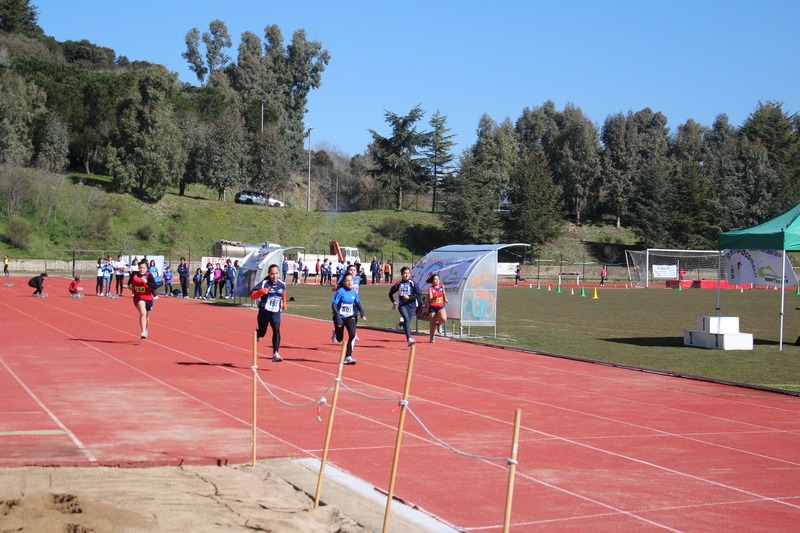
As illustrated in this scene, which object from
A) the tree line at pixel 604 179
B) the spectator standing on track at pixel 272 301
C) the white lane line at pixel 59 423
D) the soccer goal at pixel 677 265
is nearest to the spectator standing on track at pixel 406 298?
the spectator standing on track at pixel 272 301

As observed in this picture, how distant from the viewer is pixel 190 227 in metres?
68.2

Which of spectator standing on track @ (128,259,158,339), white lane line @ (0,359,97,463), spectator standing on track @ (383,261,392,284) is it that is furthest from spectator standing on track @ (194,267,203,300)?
spectator standing on track @ (383,261,392,284)

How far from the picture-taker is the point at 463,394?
11.9m

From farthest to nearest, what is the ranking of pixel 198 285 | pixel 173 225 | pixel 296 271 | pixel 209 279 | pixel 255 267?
pixel 173 225 → pixel 296 271 → pixel 198 285 → pixel 209 279 → pixel 255 267

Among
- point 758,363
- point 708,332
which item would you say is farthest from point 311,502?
point 708,332

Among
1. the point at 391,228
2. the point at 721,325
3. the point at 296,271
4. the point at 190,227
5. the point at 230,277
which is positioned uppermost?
the point at 391,228

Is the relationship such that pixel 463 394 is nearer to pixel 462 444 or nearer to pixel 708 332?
pixel 462 444

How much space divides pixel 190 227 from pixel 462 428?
6262 cm

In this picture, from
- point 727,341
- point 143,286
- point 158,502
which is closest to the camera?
point 158,502

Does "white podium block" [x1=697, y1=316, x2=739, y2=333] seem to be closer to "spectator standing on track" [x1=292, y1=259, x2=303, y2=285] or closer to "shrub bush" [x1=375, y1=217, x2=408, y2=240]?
"spectator standing on track" [x1=292, y1=259, x2=303, y2=285]

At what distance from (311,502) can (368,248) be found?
226 ft

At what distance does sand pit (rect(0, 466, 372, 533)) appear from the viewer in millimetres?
5301

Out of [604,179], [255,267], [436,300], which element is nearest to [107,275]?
[255,267]

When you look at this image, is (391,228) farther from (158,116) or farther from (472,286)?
(472,286)
